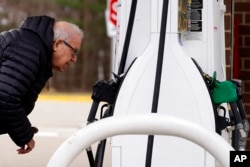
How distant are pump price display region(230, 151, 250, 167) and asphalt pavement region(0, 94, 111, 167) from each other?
2303 millimetres

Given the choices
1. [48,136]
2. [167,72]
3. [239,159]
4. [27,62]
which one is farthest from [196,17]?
[48,136]

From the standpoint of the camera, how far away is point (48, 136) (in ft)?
41.0

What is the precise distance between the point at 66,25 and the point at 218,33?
98 centimetres

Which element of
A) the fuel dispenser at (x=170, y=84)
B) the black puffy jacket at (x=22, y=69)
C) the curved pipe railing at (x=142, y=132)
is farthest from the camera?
the fuel dispenser at (x=170, y=84)

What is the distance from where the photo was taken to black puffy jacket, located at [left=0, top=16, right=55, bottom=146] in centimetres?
445

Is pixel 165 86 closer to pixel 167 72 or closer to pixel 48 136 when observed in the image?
pixel 167 72

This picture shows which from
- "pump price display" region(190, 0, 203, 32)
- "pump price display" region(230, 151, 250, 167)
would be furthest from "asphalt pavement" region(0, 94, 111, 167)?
"pump price display" region(230, 151, 250, 167)

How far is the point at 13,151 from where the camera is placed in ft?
34.4

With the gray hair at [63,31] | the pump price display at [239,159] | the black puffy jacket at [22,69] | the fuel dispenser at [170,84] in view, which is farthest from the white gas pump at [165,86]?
the pump price display at [239,159]

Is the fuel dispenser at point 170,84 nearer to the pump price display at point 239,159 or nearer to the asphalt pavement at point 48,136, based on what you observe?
the asphalt pavement at point 48,136

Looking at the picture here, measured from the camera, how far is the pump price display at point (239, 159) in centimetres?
289

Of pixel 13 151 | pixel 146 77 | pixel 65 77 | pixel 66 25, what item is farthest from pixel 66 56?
pixel 65 77

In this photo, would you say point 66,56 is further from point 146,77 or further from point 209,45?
point 209,45

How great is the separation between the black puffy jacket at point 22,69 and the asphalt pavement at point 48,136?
0.72 meters
